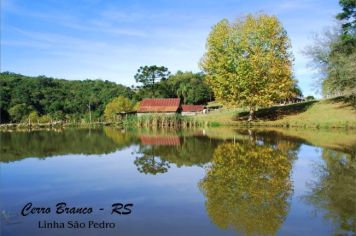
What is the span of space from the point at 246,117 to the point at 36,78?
58493 millimetres

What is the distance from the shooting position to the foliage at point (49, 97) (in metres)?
76.4

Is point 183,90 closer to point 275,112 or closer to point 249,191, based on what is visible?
point 275,112

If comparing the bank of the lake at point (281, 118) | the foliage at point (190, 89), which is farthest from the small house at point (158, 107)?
the foliage at point (190, 89)

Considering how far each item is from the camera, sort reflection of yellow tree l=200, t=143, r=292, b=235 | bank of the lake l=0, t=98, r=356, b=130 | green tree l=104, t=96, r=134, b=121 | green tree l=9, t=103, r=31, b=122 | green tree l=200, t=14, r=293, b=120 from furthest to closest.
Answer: green tree l=104, t=96, r=134, b=121, green tree l=9, t=103, r=31, b=122, green tree l=200, t=14, r=293, b=120, bank of the lake l=0, t=98, r=356, b=130, reflection of yellow tree l=200, t=143, r=292, b=235

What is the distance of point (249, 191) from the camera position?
11930mm

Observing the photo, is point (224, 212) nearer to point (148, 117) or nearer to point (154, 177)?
point (154, 177)

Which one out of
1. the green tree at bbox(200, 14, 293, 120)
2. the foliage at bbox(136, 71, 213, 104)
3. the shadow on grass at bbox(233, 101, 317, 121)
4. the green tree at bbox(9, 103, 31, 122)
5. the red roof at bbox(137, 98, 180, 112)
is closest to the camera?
the green tree at bbox(200, 14, 293, 120)

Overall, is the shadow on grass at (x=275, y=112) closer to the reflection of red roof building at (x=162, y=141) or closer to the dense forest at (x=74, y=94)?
the reflection of red roof building at (x=162, y=141)

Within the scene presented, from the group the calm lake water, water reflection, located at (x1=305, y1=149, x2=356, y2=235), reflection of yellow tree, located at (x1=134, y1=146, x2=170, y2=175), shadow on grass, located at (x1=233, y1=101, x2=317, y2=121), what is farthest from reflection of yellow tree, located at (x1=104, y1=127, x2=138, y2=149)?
shadow on grass, located at (x1=233, y1=101, x2=317, y2=121)

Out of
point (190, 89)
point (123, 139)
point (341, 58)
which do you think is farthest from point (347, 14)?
point (190, 89)

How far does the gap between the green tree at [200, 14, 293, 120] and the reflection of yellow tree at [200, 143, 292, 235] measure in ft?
89.5

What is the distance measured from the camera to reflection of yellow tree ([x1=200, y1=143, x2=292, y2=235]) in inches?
355

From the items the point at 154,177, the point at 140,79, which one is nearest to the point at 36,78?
the point at 140,79

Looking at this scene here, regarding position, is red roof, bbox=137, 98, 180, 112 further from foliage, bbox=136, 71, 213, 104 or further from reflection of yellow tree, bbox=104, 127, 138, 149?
reflection of yellow tree, bbox=104, 127, 138, 149
